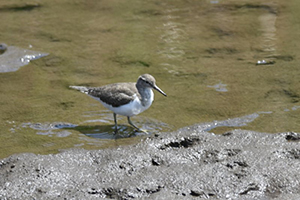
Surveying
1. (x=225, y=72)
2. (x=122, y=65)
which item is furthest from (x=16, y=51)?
(x=225, y=72)

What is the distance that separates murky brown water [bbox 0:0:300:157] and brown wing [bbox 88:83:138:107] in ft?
1.29

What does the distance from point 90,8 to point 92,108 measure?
16.2 feet

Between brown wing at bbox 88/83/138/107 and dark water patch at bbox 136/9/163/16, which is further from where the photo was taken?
dark water patch at bbox 136/9/163/16

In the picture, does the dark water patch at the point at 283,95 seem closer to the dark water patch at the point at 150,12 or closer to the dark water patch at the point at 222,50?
the dark water patch at the point at 222,50

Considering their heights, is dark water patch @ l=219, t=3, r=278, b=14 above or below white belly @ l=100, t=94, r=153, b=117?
above

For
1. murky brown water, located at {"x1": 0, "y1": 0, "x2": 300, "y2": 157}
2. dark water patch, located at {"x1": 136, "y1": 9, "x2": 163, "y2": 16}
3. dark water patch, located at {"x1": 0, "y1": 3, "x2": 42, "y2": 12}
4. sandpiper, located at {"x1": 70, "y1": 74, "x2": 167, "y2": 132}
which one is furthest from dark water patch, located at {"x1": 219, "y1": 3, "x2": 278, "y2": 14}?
sandpiper, located at {"x1": 70, "y1": 74, "x2": 167, "y2": 132}

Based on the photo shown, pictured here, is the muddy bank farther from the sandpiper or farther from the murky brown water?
the sandpiper

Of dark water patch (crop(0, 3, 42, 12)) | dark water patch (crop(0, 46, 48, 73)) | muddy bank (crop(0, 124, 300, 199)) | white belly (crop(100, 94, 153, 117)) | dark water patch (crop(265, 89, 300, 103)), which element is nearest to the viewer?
muddy bank (crop(0, 124, 300, 199))

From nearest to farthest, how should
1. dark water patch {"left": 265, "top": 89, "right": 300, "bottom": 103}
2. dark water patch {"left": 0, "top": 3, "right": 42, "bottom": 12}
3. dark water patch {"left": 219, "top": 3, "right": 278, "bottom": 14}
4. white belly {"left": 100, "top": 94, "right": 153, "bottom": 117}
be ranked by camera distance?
white belly {"left": 100, "top": 94, "right": 153, "bottom": 117} < dark water patch {"left": 265, "top": 89, "right": 300, "bottom": 103} < dark water patch {"left": 219, "top": 3, "right": 278, "bottom": 14} < dark water patch {"left": 0, "top": 3, "right": 42, "bottom": 12}

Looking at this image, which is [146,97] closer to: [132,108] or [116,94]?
[132,108]

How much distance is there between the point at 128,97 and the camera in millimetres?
7051

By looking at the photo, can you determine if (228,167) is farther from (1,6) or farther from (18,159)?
(1,6)

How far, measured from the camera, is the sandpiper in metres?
6.96

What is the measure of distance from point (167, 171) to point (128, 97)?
215 centimetres
